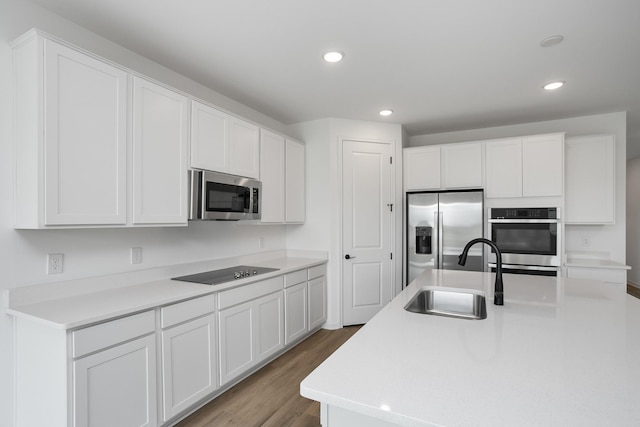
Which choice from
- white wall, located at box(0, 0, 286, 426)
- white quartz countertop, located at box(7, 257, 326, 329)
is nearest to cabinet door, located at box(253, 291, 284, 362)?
white quartz countertop, located at box(7, 257, 326, 329)

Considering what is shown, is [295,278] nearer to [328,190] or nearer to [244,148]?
[328,190]

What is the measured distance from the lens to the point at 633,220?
635 cm

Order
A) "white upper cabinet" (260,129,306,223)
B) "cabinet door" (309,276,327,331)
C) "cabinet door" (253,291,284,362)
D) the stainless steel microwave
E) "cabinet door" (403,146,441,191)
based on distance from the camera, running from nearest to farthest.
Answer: the stainless steel microwave
"cabinet door" (253,291,284,362)
"white upper cabinet" (260,129,306,223)
"cabinet door" (309,276,327,331)
"cabinet door" (403,146,441,191)

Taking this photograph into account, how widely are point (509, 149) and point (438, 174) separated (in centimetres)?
83

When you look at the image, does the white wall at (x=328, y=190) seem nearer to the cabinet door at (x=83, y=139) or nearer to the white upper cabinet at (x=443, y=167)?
the white upper cabinet at (x=443, y=167)

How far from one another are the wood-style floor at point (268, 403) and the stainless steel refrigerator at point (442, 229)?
1.78m

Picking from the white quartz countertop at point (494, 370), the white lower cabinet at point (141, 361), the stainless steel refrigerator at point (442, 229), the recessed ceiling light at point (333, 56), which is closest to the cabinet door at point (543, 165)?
the stainless steel refrigerator at point (442, 229)

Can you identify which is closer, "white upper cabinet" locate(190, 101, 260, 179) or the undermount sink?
the undermount sink

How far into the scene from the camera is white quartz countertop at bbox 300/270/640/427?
0.79m

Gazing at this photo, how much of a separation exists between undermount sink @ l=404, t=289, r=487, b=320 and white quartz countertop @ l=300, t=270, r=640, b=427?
312mm

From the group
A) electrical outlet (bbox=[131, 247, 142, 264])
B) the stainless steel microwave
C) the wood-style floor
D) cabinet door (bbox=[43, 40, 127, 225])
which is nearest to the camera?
cabinet door (bbox=[43, 40, 127, 225])

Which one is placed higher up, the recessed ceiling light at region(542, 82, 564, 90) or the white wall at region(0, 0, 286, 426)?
the recessed ceiling light at region(542, 82, 564, 90)

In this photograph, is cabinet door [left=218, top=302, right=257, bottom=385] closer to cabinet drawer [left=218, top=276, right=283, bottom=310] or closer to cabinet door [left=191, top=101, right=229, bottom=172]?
cabinet drawer [left=218, top=276, right=283, bottom=310]

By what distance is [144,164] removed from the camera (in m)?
2.11
